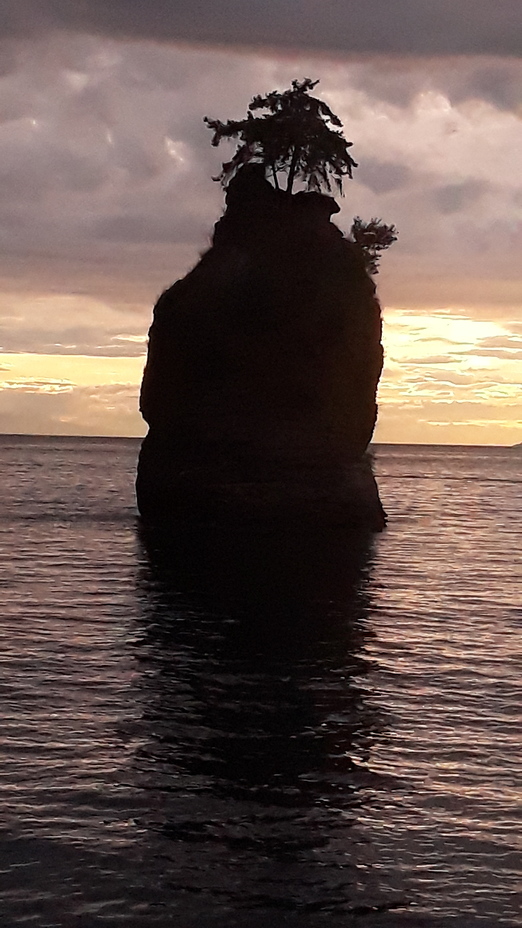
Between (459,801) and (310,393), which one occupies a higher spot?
(310,393)

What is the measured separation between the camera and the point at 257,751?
53.5 feet

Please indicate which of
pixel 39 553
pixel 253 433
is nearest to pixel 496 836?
pixel 39 553

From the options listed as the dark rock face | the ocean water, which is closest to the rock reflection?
the ocean water

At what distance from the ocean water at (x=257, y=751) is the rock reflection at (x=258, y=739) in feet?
0.14

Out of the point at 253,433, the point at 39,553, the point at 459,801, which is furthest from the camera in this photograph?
the point at 253,433

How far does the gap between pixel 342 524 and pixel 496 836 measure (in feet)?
117

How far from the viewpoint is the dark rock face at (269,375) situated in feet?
157

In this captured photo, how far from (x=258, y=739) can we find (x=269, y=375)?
1311 inches

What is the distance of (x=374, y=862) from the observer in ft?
40.3

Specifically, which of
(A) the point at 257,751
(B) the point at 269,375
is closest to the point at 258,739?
(A) the point at 257,751

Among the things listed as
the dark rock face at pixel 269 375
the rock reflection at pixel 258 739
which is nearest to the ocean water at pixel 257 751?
the rock reflection at pixel 258 739

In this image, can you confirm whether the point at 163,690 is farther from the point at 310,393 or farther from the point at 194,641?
the point at 310,393

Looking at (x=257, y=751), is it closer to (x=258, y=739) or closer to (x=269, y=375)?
(x=258, y=739)

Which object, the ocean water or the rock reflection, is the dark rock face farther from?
the rock reflection
